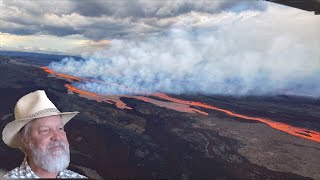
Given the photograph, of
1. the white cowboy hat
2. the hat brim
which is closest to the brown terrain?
the hat brim

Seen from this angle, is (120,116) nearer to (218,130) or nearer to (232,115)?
(218,130)

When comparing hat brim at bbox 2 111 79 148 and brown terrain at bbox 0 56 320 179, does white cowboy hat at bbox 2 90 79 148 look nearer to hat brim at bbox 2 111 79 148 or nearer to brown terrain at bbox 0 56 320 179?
hat brim at bbox 2 111 79 148

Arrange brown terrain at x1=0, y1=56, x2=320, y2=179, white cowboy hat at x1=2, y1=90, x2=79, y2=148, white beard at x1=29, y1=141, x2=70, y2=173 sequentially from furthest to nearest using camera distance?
brown terrain at x1=0, y1=56, x2=320, y2=179
white cowboy hat at x1=2, y1=90, x2=79, y2=148
white beard at x1=29, y1=141, x2=70, y2=173

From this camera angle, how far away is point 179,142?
26359 mm

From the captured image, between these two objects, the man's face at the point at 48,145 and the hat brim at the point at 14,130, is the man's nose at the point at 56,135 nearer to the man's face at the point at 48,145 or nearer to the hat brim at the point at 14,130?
the man's face at the point at 48,145

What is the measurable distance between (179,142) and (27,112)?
2287 cm

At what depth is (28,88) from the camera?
5097 centimetres

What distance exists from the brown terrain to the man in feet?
45.8

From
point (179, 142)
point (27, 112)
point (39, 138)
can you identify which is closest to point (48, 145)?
point (39, 138)

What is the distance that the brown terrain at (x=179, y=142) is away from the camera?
20.6m

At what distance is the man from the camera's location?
3.85 meters

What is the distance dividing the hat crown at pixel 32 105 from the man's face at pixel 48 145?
0.12m

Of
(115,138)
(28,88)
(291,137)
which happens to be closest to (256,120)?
(291,137)

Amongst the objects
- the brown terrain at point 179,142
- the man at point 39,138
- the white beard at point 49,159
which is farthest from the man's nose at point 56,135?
the brown terrain at point 179,142
